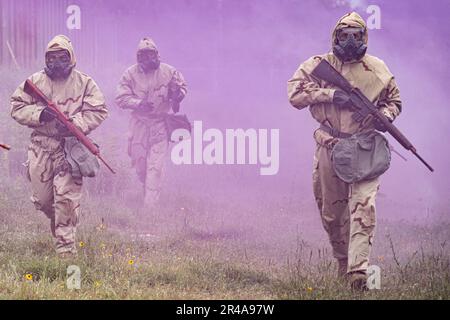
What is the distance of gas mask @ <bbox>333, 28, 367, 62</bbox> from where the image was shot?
6.13 meters

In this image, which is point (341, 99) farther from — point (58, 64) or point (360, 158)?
point (58, 64)

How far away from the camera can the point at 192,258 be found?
6.98 metres

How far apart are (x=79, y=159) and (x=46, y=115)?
53 cm

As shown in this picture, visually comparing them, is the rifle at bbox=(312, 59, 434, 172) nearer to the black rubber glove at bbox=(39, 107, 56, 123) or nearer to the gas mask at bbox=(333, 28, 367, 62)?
the gas mask at bbox=(333, 28, 367, 62)

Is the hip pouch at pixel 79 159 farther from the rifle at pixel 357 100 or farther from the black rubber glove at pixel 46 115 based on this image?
the rifle at pixel 357 100

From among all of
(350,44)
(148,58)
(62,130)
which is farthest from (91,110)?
(148,58)

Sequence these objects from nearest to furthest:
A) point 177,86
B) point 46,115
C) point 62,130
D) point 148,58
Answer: point 46,115, point 62,130, point 148,58, point 177,86

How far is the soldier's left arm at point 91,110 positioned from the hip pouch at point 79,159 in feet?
0.56

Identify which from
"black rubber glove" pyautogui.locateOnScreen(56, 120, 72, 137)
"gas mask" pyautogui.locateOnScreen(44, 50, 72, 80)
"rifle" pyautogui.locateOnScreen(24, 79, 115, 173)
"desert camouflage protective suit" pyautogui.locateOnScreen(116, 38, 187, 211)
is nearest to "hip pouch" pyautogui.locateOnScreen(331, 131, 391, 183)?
"rifle" pyautogui.locateOnScreen(24, 79, 115, 173)

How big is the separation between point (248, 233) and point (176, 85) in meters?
2.78

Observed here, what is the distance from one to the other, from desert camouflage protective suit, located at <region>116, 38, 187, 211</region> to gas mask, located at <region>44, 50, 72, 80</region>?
4.10 m

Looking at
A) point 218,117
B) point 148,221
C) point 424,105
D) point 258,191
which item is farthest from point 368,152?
point 424,105

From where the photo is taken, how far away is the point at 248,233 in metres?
10.2

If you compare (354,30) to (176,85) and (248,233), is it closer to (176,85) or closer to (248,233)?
(248,233)
